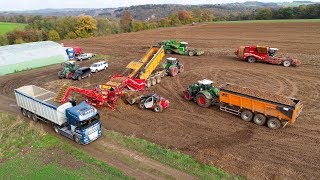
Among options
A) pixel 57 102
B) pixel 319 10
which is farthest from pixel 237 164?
pixel 319 10

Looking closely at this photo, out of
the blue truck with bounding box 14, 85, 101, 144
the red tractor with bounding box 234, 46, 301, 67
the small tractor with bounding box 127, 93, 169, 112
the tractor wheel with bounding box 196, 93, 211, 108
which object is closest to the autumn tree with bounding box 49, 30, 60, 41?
the red tractor with bounding box 234, 46, 301, 67

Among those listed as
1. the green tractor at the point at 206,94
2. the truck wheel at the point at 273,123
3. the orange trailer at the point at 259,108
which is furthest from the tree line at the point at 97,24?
the truck wheel at the point at 273,123

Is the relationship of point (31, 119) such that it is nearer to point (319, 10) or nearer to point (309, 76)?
point (309, 76)

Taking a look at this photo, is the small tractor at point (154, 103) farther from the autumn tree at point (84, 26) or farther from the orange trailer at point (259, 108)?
the autumn tree at point (84, 26)

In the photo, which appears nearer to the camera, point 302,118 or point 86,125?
point 86,125

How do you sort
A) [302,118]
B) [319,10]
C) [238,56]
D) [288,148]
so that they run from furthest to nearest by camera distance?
1. [319,10]
2. [238,56]
3. [302,118]
4. [288,148]

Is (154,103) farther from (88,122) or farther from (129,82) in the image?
(88,122)

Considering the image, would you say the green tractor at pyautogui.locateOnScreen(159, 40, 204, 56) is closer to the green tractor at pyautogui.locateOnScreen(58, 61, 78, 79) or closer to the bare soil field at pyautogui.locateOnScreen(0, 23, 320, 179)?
the bare soil field at pyautogui.locateOnScreen(0, 23, 320, 179)
